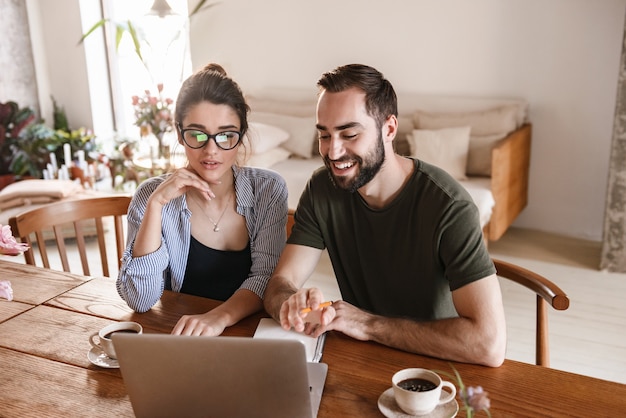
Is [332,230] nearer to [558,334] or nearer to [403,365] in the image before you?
[403,365]

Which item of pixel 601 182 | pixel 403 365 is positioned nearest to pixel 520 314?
pixel 601 182

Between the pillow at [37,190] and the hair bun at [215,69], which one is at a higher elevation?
the hair bun at [215,69]

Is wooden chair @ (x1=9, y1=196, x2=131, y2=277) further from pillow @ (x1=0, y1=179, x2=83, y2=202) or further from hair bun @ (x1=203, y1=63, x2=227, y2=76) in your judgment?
pillow @ (x1=0, y1=179, x2=83, y2=202)

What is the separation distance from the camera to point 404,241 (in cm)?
165

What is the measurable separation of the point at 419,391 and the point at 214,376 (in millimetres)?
367

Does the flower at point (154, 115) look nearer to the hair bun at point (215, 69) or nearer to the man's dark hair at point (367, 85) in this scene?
the hair bun at point (215, 69)

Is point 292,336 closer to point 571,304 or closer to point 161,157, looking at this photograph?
point 571,304

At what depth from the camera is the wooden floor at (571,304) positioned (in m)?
2.73

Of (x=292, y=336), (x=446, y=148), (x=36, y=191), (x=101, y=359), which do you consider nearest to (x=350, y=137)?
(x=292, y=336)

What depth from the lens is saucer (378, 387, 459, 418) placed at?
1.19m

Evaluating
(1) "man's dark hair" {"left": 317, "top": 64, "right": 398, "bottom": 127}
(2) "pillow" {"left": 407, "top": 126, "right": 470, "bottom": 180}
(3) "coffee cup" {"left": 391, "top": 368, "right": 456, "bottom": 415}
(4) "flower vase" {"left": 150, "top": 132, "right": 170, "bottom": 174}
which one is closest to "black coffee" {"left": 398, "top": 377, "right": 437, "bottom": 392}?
(3) "coffee cup" {"left": 391, "top": 368, "right": 456, "bottom": 415}

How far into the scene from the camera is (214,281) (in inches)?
75.2

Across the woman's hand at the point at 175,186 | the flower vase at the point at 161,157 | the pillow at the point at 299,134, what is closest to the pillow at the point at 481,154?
the pillow at the point at 299,134

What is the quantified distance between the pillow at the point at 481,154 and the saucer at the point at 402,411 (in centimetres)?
276
